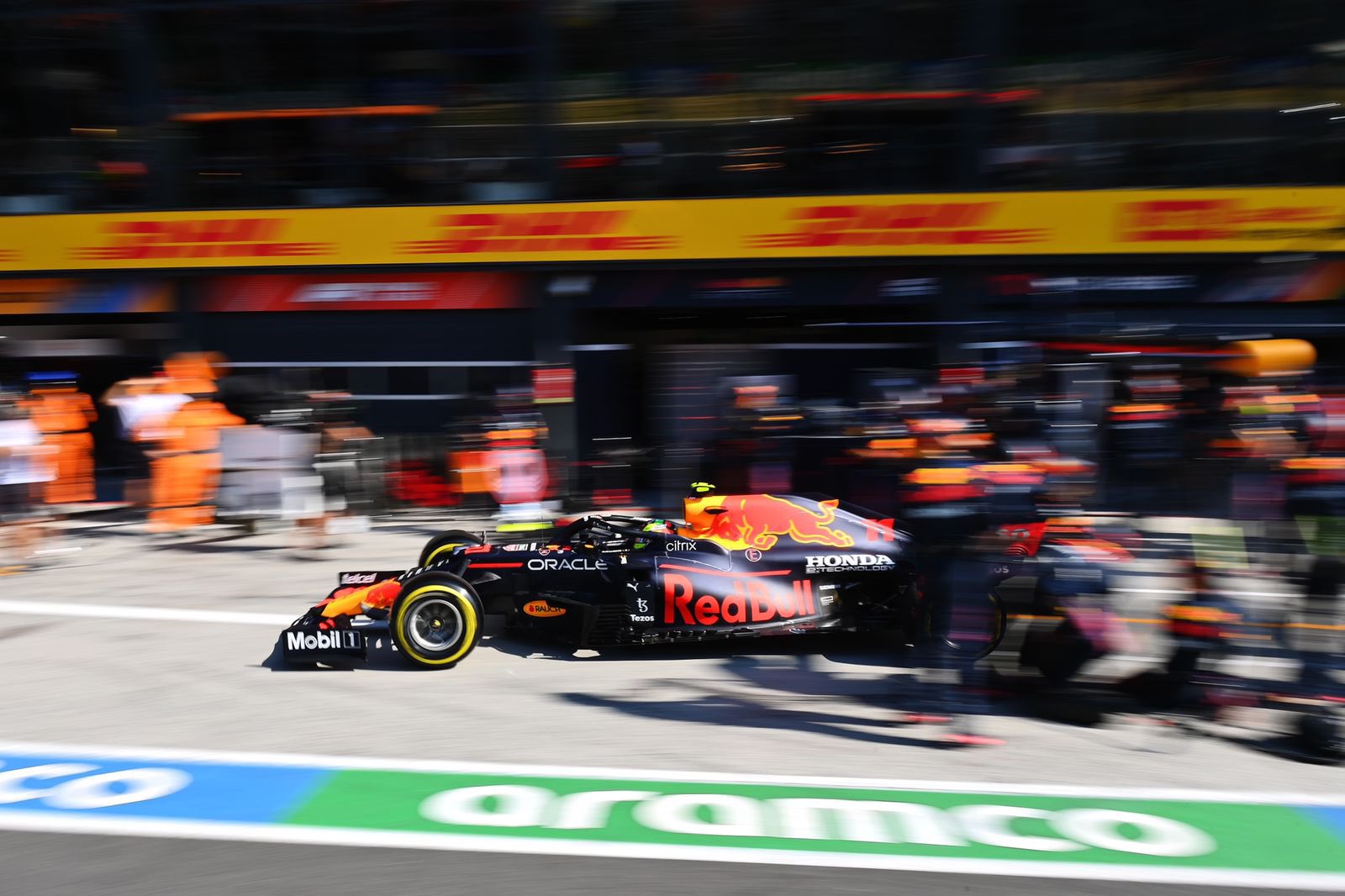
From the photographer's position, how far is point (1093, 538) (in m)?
5.64

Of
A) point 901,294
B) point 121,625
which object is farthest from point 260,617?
point 901,294

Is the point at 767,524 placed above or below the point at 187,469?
below

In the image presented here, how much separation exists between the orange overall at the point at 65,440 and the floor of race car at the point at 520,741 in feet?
11.5

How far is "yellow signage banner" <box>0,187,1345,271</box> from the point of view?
39.5 ft

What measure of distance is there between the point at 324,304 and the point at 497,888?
1092cm

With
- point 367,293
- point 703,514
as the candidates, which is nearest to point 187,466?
point 367,293

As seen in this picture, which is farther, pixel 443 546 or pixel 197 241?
pixel 197 241

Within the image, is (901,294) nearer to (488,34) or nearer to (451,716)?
(488,34)

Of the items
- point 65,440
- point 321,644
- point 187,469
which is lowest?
point 321,644

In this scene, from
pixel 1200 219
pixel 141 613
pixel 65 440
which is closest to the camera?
pixel 141 613

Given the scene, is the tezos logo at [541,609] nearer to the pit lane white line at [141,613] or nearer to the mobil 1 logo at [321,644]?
the mobil 1 logo at [321,644]

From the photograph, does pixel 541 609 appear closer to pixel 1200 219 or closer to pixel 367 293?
pixel 367 293

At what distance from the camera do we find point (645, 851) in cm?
432

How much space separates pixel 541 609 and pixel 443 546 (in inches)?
53.4
